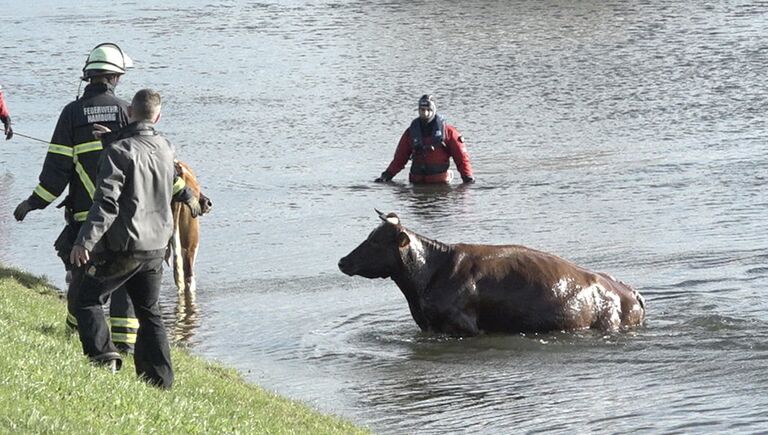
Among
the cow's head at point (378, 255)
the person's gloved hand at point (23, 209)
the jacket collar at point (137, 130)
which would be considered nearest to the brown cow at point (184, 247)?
the cow's head at point (378, 255)

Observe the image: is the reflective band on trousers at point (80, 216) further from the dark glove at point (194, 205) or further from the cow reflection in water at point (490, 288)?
the cow reflection in water at point (490, 288)

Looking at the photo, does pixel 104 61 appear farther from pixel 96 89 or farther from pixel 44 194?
pixel 44 194

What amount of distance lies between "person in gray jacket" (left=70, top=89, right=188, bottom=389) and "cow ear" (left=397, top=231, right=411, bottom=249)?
5726 millimetres

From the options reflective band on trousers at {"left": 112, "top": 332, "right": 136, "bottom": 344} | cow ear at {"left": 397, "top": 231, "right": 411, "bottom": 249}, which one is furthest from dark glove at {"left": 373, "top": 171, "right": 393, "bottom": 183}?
reflective band on trousers at {"left": 112, "top": 332, "right": 136, "bottom": 344}

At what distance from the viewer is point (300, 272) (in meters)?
19.3

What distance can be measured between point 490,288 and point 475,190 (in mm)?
9978

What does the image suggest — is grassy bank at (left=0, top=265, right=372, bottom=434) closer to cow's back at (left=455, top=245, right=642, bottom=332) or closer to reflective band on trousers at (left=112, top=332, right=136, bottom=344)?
reflective band on trousers at (left=112, top=332, right=136, bottom=344)

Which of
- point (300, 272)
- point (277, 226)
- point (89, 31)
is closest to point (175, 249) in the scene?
point (300, 272)

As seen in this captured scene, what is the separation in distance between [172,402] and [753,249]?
1154cm

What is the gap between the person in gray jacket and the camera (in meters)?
9.96

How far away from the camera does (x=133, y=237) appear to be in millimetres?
10102

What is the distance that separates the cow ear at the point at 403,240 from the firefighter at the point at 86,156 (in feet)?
16.1

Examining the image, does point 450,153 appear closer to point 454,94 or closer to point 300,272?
point 300,272

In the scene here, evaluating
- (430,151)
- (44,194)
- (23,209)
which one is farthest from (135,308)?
(430,151)
